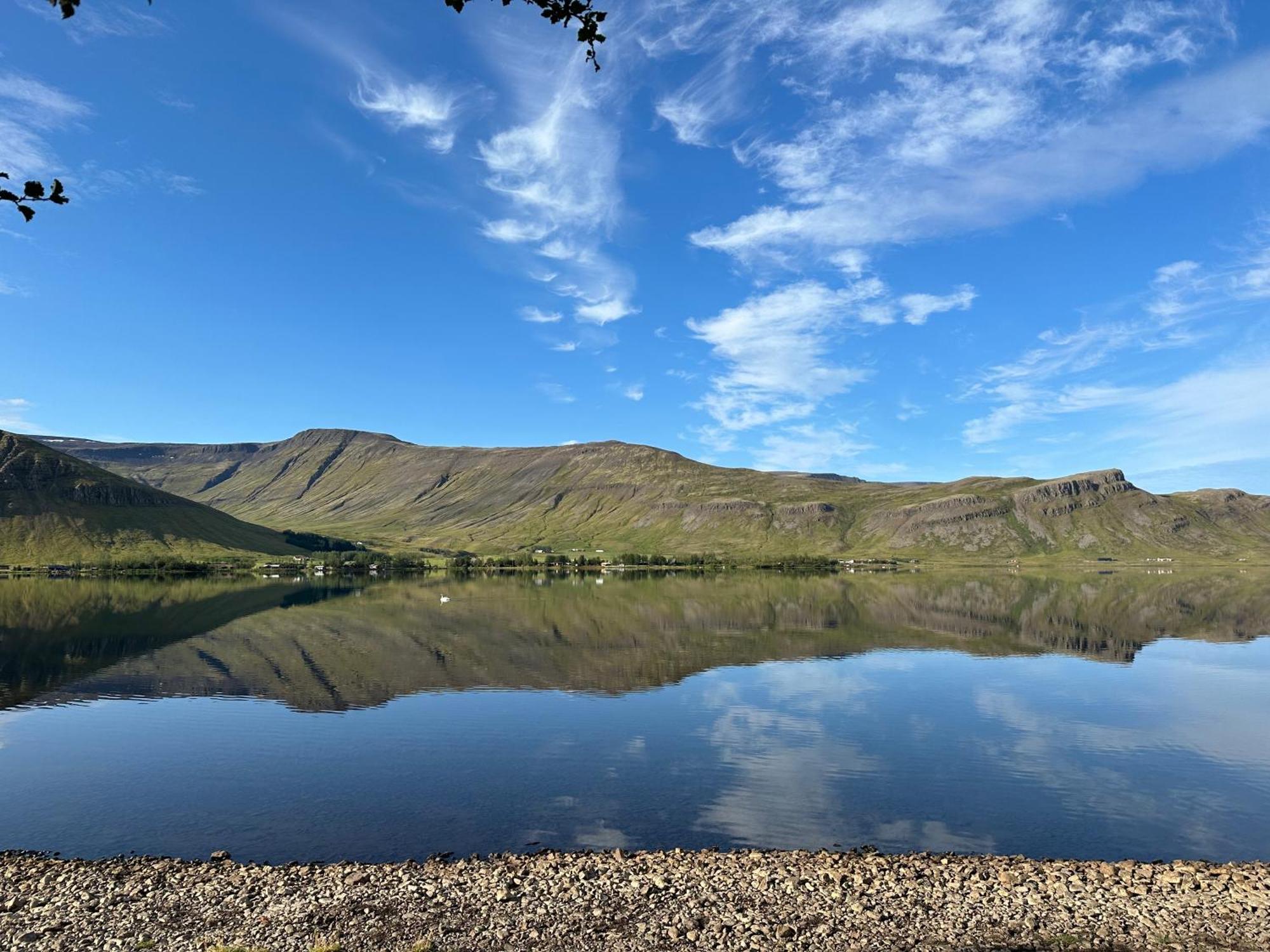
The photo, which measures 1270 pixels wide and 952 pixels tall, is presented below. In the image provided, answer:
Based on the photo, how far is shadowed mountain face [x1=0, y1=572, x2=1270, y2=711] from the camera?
85.3m

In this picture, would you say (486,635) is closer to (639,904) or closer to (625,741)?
(625,741)

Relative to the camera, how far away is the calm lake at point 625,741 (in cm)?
4028

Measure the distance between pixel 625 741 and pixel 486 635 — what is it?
2662 inches

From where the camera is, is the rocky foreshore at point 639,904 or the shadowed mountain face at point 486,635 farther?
the shadowed mountain face at point 486,635

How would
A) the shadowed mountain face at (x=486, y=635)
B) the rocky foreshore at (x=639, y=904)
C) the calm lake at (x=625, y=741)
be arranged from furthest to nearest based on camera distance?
the shadowed mountain face at (x=486, y=635), the calm lake at (x=625, y=741), the rocky foreshore at (x=639, y=904)

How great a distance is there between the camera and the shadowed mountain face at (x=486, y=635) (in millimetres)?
85312

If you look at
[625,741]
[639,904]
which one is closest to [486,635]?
[625,741]

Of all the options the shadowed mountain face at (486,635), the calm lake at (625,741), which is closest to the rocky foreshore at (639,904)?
the calm lake at (625,741)

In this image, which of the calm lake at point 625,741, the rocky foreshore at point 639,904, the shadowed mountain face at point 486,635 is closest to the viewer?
the rocky foreshore at point 639,904

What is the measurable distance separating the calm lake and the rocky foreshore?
11.3 feet

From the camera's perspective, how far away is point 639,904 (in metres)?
31.0

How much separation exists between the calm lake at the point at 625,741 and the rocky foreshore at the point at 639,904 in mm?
3434

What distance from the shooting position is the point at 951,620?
147 metres

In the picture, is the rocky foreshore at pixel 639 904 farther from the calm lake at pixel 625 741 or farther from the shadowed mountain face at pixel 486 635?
the shadowed mountain face at pixel 486 635
